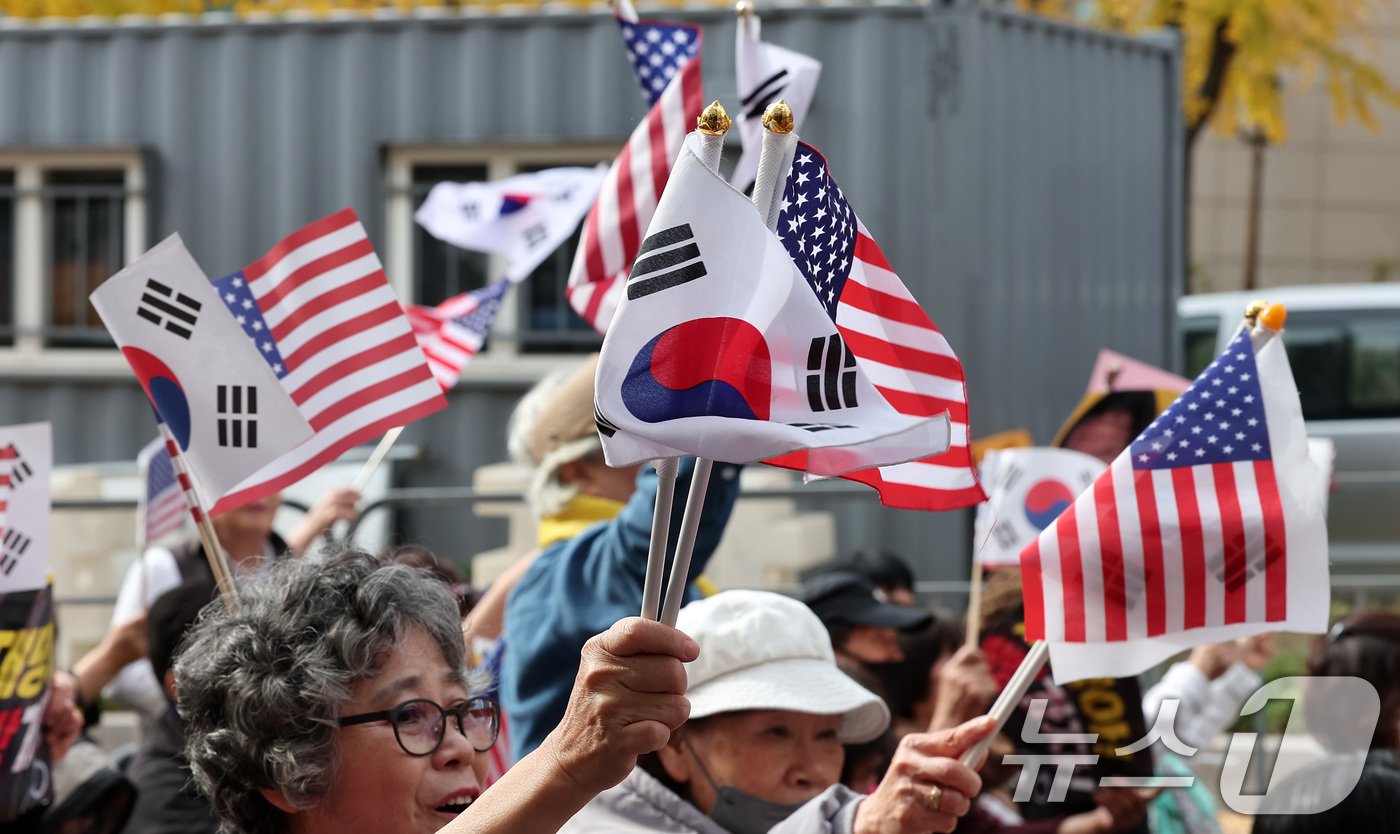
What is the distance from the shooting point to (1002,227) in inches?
336

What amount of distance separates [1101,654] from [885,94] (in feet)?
19.0

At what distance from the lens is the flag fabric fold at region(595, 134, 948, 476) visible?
1938 mm

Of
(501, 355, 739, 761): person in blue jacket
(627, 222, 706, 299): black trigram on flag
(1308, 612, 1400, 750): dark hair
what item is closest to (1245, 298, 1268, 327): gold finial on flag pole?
(501, 355, 739, 761): person in blue jacket

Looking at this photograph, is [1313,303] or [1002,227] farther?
[1313,303]

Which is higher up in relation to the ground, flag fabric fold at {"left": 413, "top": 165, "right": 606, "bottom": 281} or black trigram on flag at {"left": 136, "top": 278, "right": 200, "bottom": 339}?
flag fabric fold at {"left": 413, "top": 165, "right": 606, "bottom": 281}

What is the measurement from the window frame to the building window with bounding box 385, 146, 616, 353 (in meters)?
1.36

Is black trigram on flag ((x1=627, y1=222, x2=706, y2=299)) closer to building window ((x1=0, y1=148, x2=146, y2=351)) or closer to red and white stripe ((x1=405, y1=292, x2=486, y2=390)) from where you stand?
red and white stripe ((x1=405, y1=292, x2=486, y2=390))

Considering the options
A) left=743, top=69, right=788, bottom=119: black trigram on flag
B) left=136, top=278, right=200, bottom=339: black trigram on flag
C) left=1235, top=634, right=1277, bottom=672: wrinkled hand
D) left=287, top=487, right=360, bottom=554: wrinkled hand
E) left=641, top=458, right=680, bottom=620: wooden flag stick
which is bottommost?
left=1235, top=634, right=1277, bottom=672: wrinkled hand

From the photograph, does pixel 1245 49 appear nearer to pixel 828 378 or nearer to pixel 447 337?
pixel 447 337

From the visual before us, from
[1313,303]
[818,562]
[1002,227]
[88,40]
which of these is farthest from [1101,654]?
[1313,303]

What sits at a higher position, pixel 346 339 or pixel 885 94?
pixel 885 94

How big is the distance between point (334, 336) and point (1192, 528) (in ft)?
5.52

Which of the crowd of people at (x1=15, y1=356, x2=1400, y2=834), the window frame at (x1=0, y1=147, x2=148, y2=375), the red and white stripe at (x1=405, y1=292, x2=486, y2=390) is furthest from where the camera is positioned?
the window frame at (x1=0, y1=147, x2=148, y2=375)

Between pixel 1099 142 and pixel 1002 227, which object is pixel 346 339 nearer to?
pixel 1002 227
